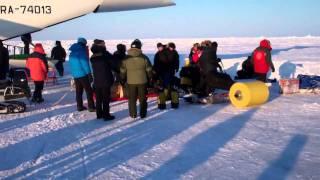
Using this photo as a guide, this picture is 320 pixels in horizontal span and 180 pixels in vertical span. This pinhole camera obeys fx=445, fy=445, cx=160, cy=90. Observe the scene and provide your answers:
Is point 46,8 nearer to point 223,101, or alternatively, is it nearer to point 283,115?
point 223,101

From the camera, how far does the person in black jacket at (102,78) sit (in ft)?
29.1

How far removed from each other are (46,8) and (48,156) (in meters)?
9.12

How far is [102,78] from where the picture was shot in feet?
29.0

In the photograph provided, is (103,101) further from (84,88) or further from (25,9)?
(25,9)

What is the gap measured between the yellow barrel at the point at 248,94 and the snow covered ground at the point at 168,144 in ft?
0.60

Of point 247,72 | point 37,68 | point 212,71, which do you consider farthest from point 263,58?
point 37,68

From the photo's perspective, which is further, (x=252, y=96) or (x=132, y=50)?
(x=252, y=96)

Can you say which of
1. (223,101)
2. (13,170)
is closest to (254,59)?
(223,101)

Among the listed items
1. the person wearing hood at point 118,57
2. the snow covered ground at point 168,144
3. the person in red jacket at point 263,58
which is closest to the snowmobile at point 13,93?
the snow covered ground at point 168,144

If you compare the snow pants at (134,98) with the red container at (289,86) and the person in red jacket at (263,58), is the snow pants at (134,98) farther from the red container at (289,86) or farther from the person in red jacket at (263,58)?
the red container at (289,86)

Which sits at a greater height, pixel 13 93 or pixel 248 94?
pixel 13 93

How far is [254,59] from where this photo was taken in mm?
12164

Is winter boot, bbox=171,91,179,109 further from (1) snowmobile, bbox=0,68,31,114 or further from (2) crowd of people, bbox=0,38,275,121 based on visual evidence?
(1) snowmobile, bbox=0,68,31,114

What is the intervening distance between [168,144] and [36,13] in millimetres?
9185
